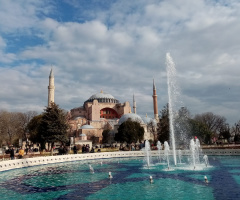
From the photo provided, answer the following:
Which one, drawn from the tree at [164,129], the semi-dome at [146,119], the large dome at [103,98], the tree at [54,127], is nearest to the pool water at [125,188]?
the tree at [54,127]

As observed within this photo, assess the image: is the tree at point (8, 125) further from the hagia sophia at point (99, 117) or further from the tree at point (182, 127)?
the tree at point (182, 127)

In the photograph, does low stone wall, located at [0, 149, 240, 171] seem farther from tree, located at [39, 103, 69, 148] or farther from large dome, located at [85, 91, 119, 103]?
large dome, located at [85, 91, 119, 103]

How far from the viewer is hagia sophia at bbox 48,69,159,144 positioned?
46831 mm

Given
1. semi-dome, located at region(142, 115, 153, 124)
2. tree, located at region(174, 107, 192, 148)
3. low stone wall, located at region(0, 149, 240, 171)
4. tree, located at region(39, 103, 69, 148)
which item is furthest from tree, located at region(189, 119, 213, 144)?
semi-dome, located at region(142, 115, 153, 124)

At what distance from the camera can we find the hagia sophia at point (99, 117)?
46831 millimetres

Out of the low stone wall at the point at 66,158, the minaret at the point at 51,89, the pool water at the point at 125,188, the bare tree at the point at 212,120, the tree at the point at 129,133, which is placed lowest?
the pool water at the point at 125,188

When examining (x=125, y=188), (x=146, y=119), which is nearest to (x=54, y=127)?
(x=125, y=188)

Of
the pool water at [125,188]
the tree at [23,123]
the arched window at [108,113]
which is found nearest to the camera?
the pool water at [125,188]

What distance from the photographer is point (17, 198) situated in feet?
23.6

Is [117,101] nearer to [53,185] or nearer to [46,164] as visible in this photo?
[46,164]

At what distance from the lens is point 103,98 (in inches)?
2419

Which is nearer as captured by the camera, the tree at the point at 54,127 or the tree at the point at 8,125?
the tree at the point at 54,127

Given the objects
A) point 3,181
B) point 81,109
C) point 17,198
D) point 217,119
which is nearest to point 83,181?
point 17,198

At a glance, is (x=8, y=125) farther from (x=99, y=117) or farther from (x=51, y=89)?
(x=99, y=117)
